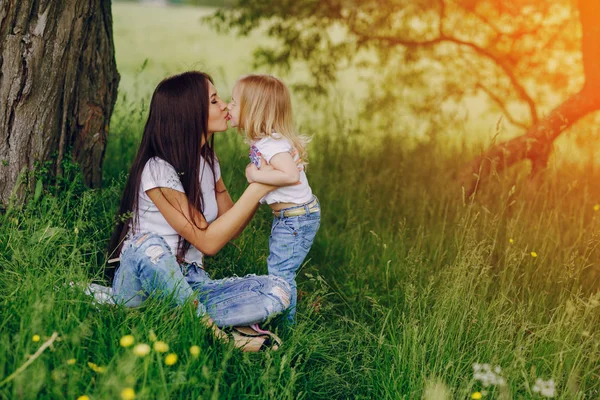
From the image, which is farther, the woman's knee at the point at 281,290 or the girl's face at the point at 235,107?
the girl's face at the point at 235,107

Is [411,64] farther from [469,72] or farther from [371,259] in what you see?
[371,259]

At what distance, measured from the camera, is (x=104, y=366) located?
2.19 meters

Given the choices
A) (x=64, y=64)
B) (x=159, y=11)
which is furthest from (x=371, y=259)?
(x=159, y=11)

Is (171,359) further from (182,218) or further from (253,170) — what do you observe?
(253,170)

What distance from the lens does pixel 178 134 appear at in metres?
3.00

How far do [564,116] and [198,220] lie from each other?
264cm

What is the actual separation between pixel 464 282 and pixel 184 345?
131 cm

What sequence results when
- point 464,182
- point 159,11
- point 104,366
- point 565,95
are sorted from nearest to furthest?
point 104,366
point 464,182
point 565,95
point 159,11

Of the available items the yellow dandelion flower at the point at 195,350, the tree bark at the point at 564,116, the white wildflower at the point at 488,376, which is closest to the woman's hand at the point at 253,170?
the yellow dandelion flower at the point at 195,350

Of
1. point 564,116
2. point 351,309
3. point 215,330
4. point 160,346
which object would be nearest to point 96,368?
point 160,346

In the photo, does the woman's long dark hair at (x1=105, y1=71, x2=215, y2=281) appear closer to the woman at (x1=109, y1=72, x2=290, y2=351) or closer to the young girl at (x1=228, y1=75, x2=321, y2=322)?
the woman at (x1=109, y1=72, x2=290, y2=351)

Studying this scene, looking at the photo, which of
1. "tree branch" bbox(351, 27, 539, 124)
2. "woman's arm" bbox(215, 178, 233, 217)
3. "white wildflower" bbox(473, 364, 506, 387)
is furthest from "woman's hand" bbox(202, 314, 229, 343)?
"tree branch" bbox(351, 27, 539, 124)

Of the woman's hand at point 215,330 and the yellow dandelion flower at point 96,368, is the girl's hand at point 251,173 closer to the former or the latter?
the woman's hand at point 215,330

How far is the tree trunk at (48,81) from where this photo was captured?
125 inches
